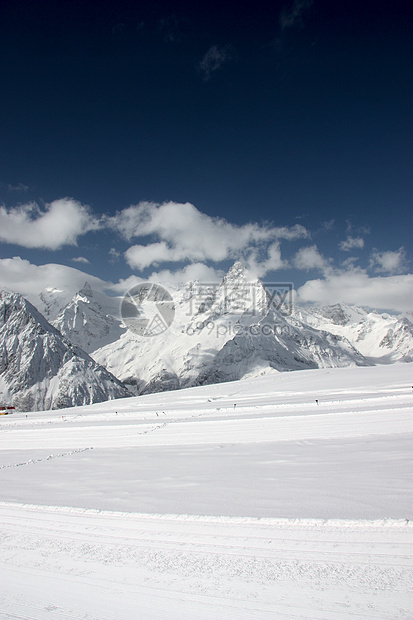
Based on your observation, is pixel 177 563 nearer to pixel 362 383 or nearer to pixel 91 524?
pixel 91 524

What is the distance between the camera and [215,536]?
4215mm

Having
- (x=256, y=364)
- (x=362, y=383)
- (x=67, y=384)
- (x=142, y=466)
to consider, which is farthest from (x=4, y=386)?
(x=142, y=466)

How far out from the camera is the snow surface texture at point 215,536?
310cm

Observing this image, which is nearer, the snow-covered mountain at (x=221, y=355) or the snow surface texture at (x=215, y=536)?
the snow surface texture at (x=215, y=536)

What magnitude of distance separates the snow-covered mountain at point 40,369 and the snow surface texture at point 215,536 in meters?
95.5

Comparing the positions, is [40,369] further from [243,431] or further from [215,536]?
[215,536]

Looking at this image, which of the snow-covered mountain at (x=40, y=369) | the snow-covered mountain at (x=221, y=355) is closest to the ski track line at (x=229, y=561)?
the snow-covered mountain at (x=40, y=369)

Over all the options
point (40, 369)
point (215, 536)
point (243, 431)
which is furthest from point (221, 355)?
point (215, 536)

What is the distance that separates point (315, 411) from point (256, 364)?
459 feet

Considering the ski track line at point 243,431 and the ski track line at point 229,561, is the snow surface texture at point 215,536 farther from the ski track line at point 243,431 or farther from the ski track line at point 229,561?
the ski track line at point 243,431

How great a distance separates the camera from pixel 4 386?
106188mm

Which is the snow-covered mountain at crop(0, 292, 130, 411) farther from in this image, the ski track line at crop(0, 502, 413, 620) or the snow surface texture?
the ski track line at crop(0, 502, 413, 620)

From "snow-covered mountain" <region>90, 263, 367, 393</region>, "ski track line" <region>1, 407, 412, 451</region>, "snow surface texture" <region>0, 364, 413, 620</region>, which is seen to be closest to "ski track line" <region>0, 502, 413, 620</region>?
"snow surface texture" <region>0, 364, 413, 620</region>

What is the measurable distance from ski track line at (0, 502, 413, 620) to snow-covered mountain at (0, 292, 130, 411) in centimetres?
9794
